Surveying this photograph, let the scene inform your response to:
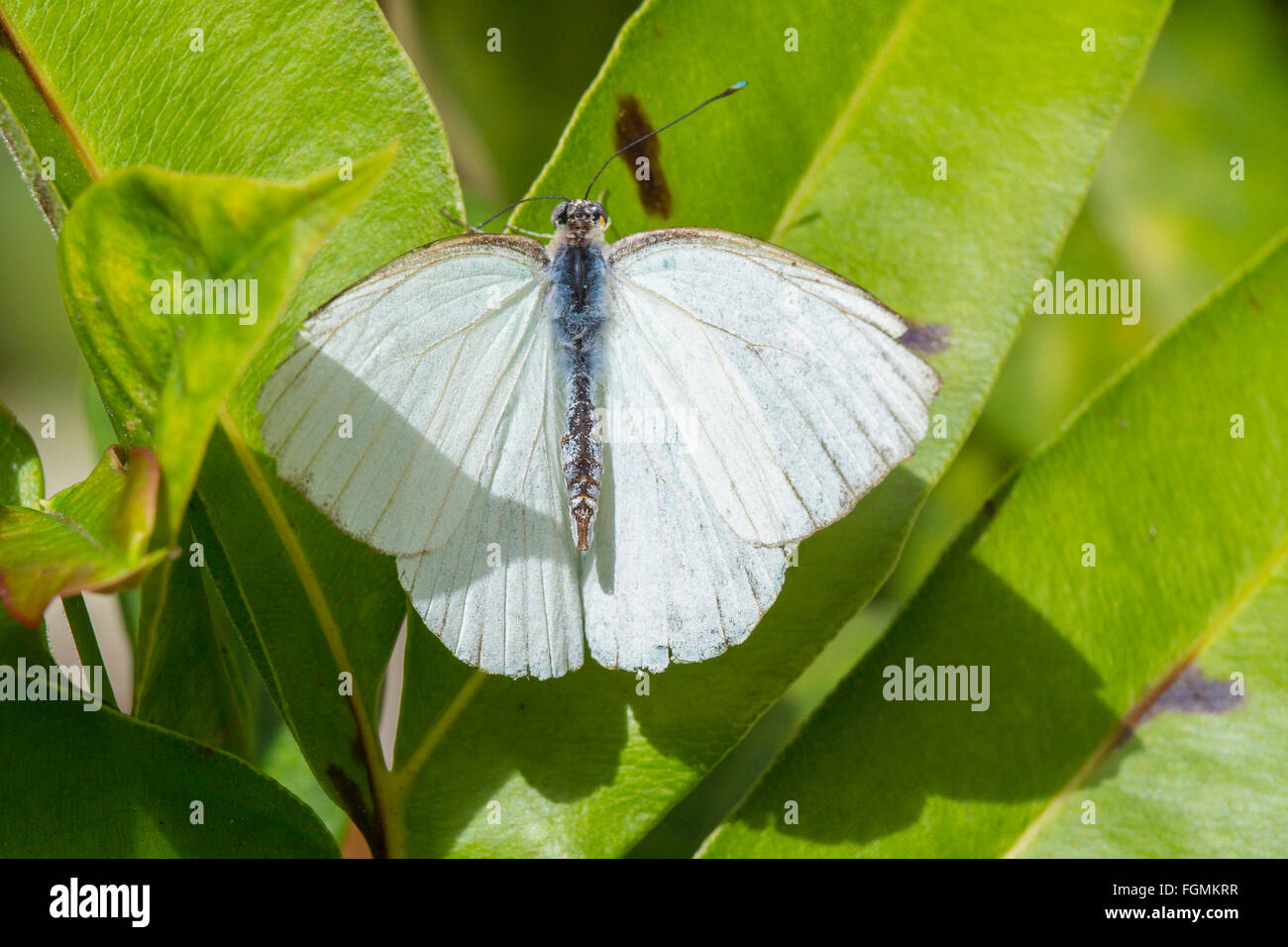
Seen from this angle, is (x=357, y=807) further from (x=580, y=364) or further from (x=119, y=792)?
(x=580, y=364)

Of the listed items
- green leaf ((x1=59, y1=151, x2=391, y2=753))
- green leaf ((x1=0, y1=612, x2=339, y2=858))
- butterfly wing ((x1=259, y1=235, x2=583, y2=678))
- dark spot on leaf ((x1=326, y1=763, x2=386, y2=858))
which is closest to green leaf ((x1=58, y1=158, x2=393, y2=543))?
green leaf ((x1=59, y1=151, x2=391, y2=753))

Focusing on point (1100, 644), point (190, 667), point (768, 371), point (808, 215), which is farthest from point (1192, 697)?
point (190, 667)

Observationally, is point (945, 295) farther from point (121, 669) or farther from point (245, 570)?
point (121, 669)

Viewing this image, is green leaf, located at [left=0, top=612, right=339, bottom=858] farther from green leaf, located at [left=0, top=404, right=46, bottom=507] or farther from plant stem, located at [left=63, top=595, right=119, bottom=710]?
green leaf, located at [left=0, top=404, right=46, bottom=507]

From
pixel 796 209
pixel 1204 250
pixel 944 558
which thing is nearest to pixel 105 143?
pixel 796 209

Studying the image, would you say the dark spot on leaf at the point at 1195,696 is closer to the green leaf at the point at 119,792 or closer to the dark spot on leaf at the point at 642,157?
the dark spot on leaf at the point at 642,157

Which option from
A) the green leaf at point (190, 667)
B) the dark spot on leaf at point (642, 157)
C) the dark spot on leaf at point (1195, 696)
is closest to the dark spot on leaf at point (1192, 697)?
the dark spot on leaf at point (1195, 696)
